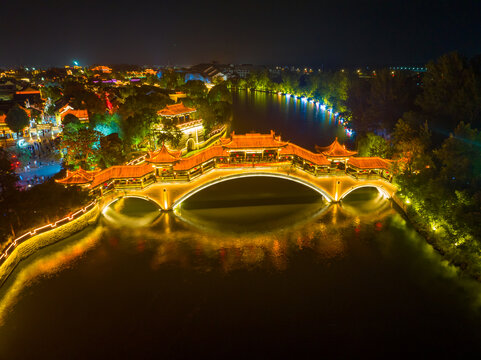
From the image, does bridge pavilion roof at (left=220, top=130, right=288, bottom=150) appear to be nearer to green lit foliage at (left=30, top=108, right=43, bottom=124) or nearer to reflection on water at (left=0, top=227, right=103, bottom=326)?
reflection on water at (left=0, top=227, right=103, bottom=326)

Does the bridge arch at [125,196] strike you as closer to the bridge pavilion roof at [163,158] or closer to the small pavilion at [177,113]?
the bridge pavilion roof at [163,158]

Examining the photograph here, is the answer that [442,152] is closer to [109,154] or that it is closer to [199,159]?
[199,159]

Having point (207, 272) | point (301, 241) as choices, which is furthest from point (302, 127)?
point (207, 272)

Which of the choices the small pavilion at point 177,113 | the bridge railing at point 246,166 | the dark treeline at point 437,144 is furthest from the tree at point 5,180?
the dark treeline at point 437,144

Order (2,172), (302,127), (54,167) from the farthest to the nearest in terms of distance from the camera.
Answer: (302,127) → (54,167) → (2,172)

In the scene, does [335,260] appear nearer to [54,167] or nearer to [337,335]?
[337,335]

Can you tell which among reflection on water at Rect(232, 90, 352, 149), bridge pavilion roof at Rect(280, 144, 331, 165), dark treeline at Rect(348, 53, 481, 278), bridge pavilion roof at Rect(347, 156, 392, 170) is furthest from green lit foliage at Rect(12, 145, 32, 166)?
dark treeline at Rect(348, 53, 481, 278)
